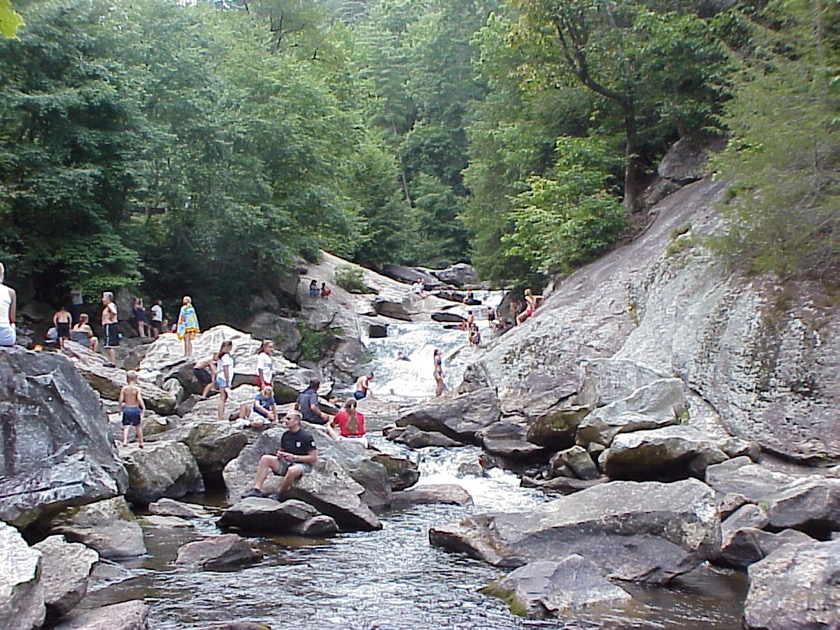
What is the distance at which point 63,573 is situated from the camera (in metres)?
8.70

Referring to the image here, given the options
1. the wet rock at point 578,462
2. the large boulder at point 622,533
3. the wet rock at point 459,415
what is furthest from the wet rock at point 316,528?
the wet rock at point 459,415

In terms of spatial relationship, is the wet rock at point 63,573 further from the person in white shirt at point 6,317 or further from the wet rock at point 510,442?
the wet rock at point 510,442

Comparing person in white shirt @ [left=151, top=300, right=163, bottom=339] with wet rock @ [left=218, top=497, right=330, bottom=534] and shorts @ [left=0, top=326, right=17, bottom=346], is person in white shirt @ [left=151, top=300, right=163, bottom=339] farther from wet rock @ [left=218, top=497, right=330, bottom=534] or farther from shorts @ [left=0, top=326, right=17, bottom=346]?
shorts @ [left=0, top=326, right=17, bottom=346]

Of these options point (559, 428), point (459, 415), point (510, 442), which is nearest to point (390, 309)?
point (459, 415)

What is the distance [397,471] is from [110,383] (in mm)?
7660

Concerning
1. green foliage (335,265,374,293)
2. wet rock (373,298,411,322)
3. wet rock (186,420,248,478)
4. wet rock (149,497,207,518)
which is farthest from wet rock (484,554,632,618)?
green foliage (335,265,374,293)

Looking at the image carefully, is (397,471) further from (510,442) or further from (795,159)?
(795,159)

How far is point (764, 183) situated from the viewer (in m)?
17.4

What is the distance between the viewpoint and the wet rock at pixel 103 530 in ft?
36.6

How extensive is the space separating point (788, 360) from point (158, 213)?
84.9ft

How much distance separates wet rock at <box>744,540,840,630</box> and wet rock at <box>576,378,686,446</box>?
6.94m

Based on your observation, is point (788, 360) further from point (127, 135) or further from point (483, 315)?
point (483, 315)

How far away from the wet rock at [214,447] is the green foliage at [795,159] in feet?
35.2

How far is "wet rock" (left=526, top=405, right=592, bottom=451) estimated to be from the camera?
57.4 ft
